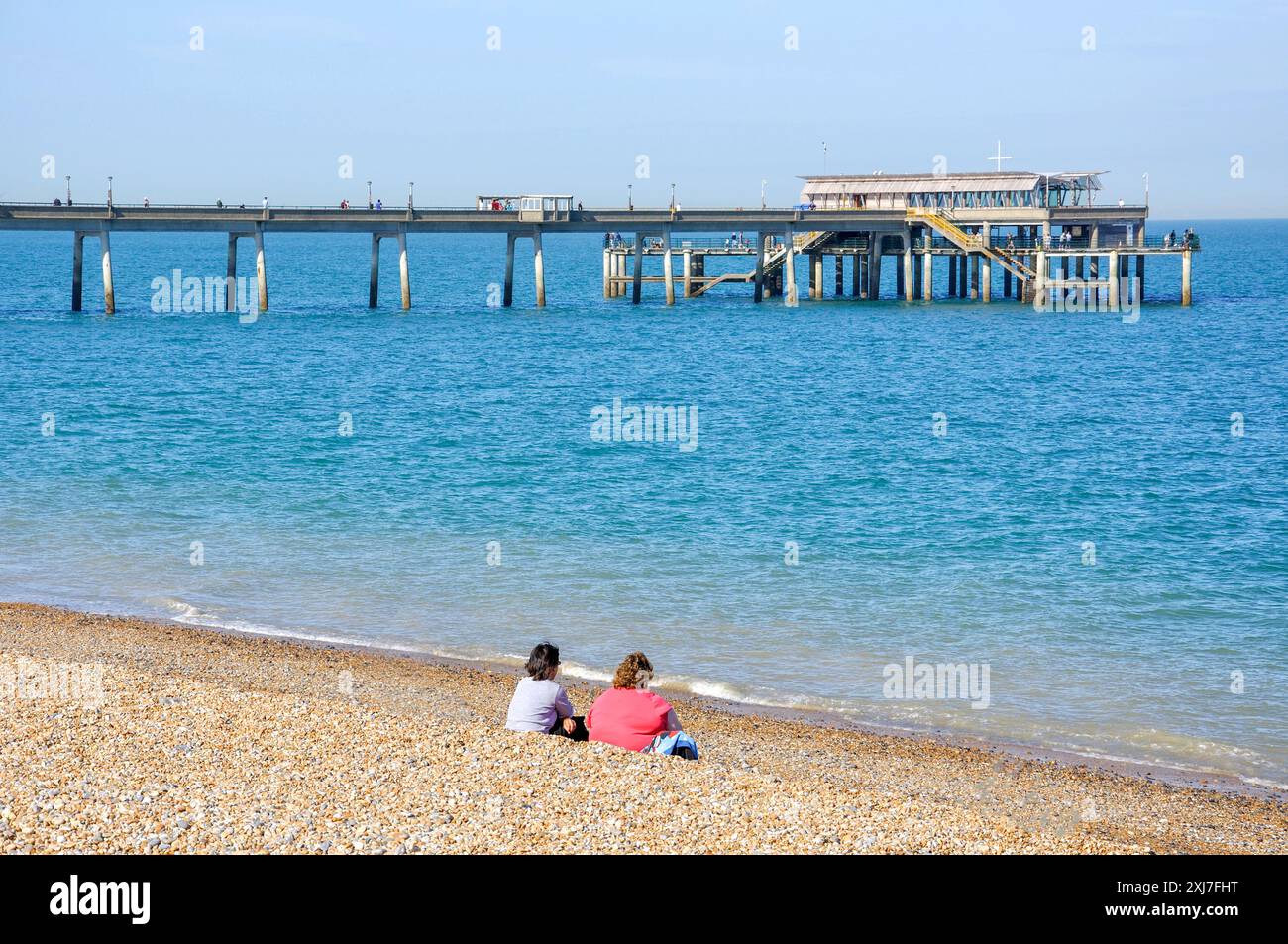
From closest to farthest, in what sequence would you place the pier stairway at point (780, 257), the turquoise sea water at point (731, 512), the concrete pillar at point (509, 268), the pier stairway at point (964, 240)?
the turquoise sea water at point (731, 512)
the concrete pillar at point (509, 268)
the pier stairway at point (964, 240)
the pier stairway at point (780, 257)

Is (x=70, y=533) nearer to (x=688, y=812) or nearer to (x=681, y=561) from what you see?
(x=681, y=561)

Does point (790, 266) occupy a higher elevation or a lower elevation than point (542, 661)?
higher

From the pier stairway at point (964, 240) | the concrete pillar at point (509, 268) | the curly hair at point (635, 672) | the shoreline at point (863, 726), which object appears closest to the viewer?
the curly hair at point (635, 672)

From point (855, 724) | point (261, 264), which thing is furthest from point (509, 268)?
point (855, 724)

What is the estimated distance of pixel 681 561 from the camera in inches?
918

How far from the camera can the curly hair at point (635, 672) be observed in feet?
41.6

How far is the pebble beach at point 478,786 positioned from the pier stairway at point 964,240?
6310 centimetres

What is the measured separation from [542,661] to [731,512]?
15069 millimetres

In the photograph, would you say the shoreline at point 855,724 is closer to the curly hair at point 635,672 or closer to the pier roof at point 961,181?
the curly hair at point 635,672

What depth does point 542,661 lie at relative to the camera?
1282cm

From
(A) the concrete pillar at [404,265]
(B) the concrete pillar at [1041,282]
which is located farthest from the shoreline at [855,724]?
(B) the concrete pillar at [1041,282]

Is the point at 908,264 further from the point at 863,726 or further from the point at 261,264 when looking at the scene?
the point at 863,726

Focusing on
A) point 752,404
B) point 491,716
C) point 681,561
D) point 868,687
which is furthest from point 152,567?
point 752,404

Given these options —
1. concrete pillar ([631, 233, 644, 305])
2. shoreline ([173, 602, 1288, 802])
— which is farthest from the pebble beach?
concrete pillar ([631, 233, 644, 305])
